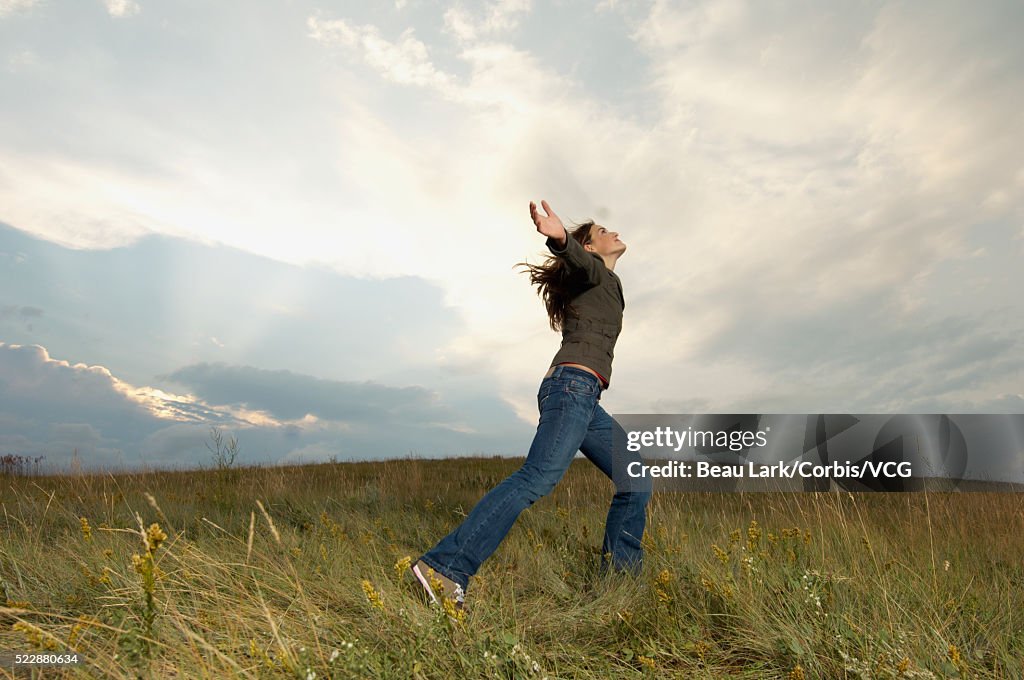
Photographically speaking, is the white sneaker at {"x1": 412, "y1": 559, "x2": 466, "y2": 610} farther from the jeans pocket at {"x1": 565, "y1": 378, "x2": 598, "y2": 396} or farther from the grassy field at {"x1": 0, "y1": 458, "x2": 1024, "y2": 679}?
the jeans pocket at {"x1": 565, "y1": 378, "x2": 598, "y2": 396}

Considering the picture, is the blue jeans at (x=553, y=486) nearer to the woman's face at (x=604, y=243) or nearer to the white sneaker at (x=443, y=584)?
the white sneaker at (x=443, y=584)

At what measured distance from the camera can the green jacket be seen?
3926 mm

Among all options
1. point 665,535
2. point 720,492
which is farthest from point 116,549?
point 720,492

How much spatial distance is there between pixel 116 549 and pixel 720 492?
8564 mm

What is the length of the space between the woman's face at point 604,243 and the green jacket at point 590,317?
302 millimetres

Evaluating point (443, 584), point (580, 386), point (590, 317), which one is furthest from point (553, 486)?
point (590, 317)

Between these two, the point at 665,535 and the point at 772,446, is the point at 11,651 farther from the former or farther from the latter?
the point at 772,446

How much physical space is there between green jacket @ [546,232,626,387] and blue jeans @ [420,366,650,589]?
0.36ft

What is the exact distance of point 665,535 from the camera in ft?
16.1

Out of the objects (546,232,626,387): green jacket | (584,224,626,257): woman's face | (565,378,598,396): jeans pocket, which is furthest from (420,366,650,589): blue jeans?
(584,224,626,257): woman's face

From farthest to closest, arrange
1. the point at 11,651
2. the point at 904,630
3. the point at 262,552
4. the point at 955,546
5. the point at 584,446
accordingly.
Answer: the point at 955,546, the point at 262,552, the point at 584,446, the point at 11,651, the point at 904,630

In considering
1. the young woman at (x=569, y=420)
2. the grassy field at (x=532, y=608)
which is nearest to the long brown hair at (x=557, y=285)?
the young woman at (x=569, y=420)

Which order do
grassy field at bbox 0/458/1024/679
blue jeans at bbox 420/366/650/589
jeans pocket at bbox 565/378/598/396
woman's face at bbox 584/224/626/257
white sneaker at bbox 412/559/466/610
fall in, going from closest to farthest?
grassy field at bbox 0/458/1024/679 → white sneaker at bbox 412/559/466/610 → blue jeans at bbox 420/366/650/589 → jeans pocket at bbox 565/378/598/396 → woman's face at bbox 584/224/626/257

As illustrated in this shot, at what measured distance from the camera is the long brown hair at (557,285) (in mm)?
4133
